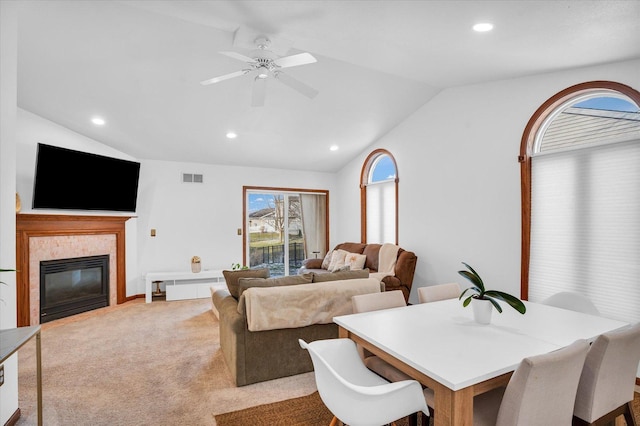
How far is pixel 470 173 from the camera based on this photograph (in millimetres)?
4461

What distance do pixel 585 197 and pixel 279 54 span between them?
335 centimetres

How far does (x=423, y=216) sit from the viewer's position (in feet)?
17.0

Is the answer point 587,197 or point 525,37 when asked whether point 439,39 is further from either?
point 587,197

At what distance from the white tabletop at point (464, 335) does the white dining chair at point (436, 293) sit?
0.82 feet

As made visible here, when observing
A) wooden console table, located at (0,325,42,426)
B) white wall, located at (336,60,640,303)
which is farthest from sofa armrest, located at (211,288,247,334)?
white wall, located at (336,60,640,303)

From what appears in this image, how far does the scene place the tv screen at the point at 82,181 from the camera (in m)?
4.28

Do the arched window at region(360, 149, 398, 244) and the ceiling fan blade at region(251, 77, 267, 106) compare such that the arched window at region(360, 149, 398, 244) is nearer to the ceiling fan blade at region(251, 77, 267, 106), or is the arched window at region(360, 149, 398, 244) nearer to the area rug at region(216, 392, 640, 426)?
the ceiling fan blade at region(251, 77, 267, 106)

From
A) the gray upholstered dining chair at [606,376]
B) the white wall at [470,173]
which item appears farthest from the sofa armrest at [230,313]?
the white wall at [470,173]

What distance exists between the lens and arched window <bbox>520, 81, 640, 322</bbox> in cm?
304

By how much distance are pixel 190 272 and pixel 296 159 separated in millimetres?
2899

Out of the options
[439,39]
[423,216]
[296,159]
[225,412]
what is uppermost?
[439,39]

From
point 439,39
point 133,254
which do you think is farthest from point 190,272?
point 439,39

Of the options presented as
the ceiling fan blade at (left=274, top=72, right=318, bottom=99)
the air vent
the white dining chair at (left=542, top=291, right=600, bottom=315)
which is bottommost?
the white dining chair at (left=542, top=291, right=600, bottom=315)

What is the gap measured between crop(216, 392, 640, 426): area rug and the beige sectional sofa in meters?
0.42
